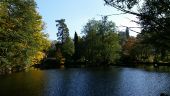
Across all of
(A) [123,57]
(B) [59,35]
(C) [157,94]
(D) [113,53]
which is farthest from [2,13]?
(B) [59,35]

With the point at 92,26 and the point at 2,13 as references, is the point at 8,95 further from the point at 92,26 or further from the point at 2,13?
the point at 92,26

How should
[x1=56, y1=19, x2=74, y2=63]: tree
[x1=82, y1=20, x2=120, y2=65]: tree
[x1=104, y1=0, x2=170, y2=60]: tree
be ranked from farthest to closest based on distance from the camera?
[x1=56, y1=19, x2=74, y2=63]: tree < [x1=82, y1=20, x2=120, y2=65]: tree < [x1=104, y1=0, x2=170, y2=60]: tree

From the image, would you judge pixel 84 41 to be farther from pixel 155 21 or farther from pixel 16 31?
pixel 155 21

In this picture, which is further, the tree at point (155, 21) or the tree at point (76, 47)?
the tree at point (76, 47)

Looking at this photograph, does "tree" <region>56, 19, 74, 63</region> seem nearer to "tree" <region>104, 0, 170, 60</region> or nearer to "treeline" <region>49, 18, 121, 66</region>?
"treeline" <region>49, 18, 121, 66</region>

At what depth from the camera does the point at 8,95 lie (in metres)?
28.0

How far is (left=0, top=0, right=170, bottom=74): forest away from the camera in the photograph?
11086 millimetres

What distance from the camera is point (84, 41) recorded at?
353 feet

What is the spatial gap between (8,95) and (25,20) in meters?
21.8

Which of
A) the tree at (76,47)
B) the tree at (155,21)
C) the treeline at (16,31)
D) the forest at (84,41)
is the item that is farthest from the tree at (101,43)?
the tree at (155,21)

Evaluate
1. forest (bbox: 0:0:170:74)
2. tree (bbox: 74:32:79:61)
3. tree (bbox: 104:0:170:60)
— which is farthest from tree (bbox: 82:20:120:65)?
tree (bbox: 104:0:170:60)

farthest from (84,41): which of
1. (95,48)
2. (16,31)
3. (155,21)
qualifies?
(155,21)

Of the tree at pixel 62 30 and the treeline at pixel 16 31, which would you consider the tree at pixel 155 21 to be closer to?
the treeline at pixel 16 31

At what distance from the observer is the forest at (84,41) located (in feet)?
36.4
